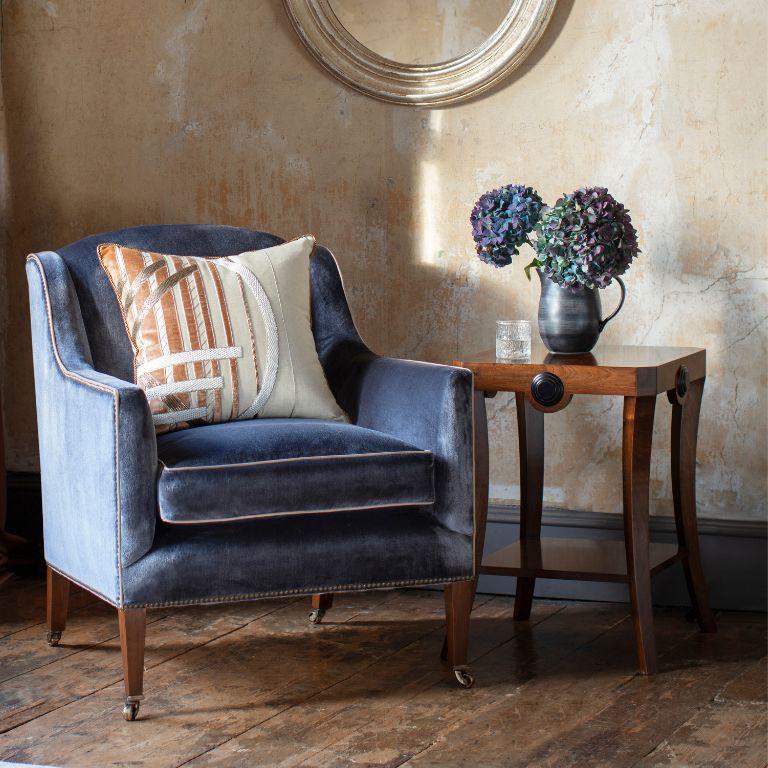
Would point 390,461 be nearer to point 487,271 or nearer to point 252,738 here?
point 252,738

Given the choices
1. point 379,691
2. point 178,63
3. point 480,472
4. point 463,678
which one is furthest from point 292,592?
point 178,63

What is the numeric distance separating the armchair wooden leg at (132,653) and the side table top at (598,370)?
2.76 feet

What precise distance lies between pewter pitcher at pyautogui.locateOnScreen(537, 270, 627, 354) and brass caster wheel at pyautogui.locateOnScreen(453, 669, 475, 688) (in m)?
0.73

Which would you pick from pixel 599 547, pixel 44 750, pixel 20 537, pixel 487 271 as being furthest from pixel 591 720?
pixel 20 537

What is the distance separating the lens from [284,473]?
2.00m

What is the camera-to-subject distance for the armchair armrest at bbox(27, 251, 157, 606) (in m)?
1.95

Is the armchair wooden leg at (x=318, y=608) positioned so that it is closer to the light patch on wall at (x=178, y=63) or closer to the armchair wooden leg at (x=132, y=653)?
the armchair wooden leg at (x=132, y=653)

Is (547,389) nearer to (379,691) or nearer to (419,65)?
(379,691)

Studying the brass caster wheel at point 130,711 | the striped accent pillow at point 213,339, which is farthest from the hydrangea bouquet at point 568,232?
the brass caster wheel at point 130,711

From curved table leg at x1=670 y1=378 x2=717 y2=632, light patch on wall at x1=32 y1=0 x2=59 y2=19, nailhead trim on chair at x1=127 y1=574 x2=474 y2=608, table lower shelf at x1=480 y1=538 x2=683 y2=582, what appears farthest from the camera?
light patch on wall at x1=32 y1=0 x2=59 y2=19

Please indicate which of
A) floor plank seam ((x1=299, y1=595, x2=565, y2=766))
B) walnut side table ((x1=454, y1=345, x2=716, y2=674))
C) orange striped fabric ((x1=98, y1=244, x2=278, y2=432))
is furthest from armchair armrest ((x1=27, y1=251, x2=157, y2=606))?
walnut side table ((x1=454, y1=345, x2=716, y2=674))

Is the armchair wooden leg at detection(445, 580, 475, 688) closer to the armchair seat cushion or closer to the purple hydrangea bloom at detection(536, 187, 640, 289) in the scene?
the armchair seat cushion

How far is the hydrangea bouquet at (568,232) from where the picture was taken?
7.48 ft

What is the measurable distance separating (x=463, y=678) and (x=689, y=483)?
2.34 ft
